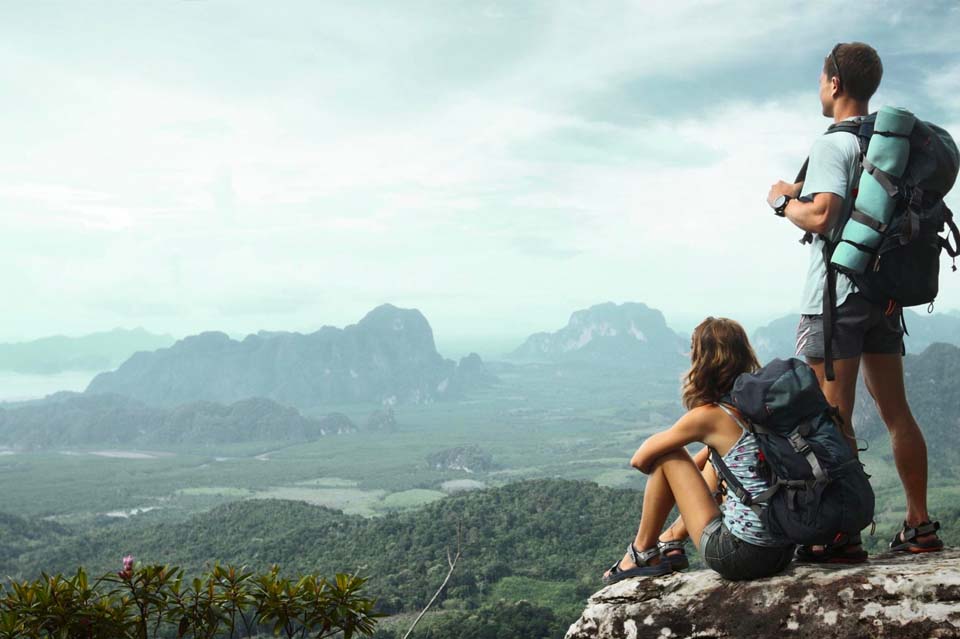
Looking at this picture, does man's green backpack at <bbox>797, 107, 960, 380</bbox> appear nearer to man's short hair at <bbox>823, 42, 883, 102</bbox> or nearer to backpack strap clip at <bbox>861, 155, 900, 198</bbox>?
backpack strap clip at <bbox>861, 155, 900, 198</bbox>

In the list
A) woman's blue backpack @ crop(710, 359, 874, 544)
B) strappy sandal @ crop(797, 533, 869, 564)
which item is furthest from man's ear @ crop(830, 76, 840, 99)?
strappy sandal @ crop(797, 533, 869, 564)

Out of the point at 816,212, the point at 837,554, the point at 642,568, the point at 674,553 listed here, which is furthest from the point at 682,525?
the point at 816,212

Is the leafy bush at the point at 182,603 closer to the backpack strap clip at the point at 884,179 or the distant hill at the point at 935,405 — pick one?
the backpack strap clip at the point at 884,179

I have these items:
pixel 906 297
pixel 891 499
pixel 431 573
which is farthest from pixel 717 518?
pixel 891 499

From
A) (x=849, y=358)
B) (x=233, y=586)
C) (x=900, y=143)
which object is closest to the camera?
(x=900, y=143)

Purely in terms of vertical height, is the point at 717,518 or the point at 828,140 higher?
the point at 828,140

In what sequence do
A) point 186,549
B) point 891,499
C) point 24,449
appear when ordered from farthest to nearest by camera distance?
point 24,449, point 891,499, point 186,549

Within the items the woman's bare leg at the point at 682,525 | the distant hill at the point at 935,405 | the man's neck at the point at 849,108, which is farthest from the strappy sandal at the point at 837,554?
the distant hill at the point at 935,405

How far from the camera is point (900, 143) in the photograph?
335 cm

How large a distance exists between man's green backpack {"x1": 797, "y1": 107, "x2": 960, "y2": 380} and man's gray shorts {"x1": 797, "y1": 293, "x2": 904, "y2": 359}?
0.24ft

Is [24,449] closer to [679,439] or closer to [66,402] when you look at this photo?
[66,402]

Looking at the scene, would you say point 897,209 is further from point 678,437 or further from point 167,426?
point 167,426

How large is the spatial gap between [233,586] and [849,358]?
14.5ft

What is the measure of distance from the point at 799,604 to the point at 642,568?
907 millimetres
